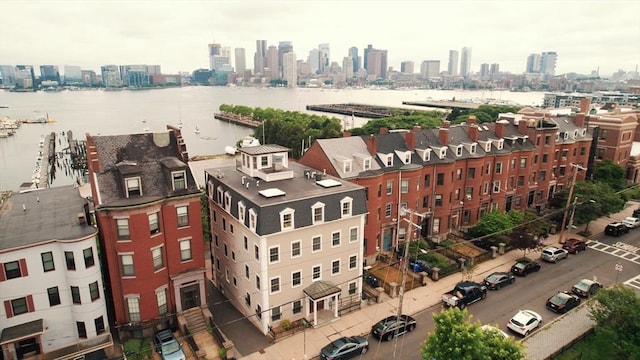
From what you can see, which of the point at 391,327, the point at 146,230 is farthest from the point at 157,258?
the point at 391,327

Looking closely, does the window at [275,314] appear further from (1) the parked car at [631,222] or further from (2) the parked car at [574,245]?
(1) the parked car at [631,222]

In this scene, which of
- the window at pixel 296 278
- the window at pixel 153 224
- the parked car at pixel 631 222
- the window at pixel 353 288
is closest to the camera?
the window at pixel 153 224

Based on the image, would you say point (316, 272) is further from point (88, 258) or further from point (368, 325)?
point (88, 258)

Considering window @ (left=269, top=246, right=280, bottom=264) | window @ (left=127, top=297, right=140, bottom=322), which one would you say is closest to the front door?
window @ (left=127, top=297, right=140, bottom=322)

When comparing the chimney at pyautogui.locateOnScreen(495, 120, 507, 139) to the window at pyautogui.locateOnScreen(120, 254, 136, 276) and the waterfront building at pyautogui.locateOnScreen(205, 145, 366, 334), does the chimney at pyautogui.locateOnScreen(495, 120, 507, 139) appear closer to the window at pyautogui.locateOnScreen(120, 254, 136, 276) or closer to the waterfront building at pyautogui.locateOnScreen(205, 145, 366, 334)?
the waterfront building at pyautogui.locateOnScreen(205, 145, 366, 334)

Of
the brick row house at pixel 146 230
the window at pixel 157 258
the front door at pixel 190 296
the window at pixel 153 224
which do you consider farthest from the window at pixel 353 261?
the window at pixel 153 224

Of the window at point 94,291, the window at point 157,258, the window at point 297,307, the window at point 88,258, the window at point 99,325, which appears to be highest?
the window at point 88,258
